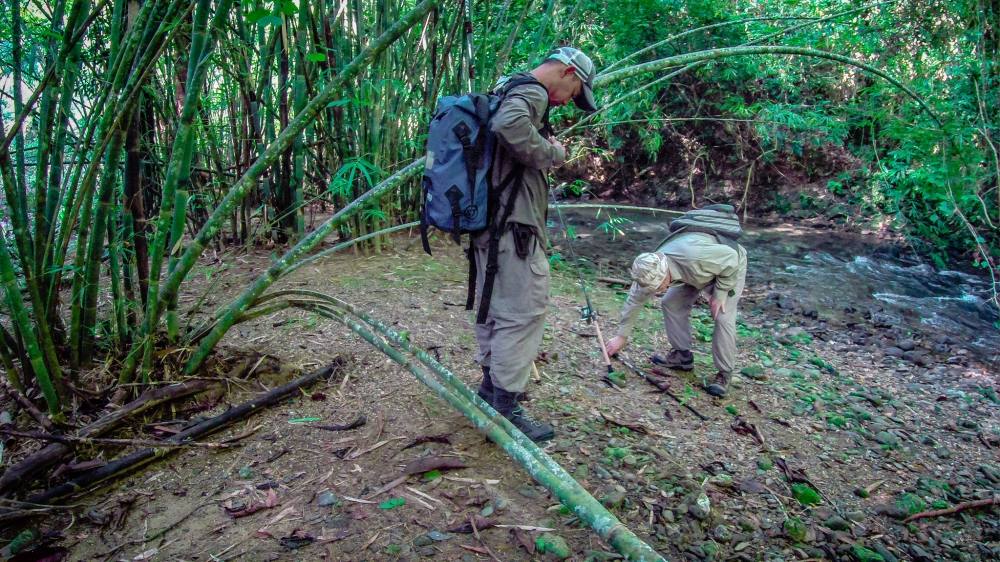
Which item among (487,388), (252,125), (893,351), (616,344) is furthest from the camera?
(893,351)

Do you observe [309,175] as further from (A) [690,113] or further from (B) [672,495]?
(A) [690,113]

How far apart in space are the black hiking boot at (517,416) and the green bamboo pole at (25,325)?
178 cm

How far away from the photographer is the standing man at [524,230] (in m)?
2.45

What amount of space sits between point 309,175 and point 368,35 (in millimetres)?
1257

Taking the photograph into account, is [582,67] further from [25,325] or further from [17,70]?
[25,325]

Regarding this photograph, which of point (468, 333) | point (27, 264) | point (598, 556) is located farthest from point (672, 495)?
point (27, 264)

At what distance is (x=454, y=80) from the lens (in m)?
5.41

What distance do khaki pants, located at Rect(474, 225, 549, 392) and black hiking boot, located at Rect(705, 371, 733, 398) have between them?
1.55 metres

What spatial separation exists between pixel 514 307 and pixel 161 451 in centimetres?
151

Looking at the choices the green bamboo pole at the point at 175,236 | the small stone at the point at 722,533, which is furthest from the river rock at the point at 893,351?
Result: the green bamboo pole at the point at 175,236

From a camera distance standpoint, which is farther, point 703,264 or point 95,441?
point 703,264

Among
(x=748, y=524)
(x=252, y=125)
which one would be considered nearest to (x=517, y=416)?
(x=748, y=524)

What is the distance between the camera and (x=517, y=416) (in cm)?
275

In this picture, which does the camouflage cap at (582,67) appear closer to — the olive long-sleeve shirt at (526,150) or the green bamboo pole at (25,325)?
the olive long-sleeve shirt at (526,150)
